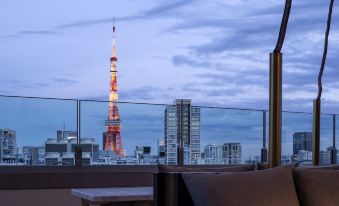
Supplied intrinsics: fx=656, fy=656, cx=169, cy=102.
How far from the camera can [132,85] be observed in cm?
1170

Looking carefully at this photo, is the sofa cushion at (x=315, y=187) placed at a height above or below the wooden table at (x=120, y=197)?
above

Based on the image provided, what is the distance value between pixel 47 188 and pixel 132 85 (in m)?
5.53

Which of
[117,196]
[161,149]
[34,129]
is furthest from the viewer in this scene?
[161,149]

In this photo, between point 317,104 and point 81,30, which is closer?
point 317,104

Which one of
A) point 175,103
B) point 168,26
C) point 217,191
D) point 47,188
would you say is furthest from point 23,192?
point 168,26

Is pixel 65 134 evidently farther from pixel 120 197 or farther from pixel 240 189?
pixel 240 189

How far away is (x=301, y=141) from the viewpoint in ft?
26.5

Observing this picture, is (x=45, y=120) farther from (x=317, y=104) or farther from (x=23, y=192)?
(x=317, y=104)

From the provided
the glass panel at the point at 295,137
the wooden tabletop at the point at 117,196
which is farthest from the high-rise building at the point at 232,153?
the wooden tabletop at the point at 117,196

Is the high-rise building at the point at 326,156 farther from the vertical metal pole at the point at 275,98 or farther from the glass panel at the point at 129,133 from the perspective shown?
the vertical metal pole at the point at 275,98

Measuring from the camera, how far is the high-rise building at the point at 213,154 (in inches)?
301

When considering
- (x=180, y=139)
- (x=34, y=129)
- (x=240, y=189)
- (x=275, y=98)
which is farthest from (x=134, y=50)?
(x=275, y=98)

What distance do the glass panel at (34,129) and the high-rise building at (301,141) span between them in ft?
8.73

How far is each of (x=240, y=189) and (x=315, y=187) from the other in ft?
1.53
